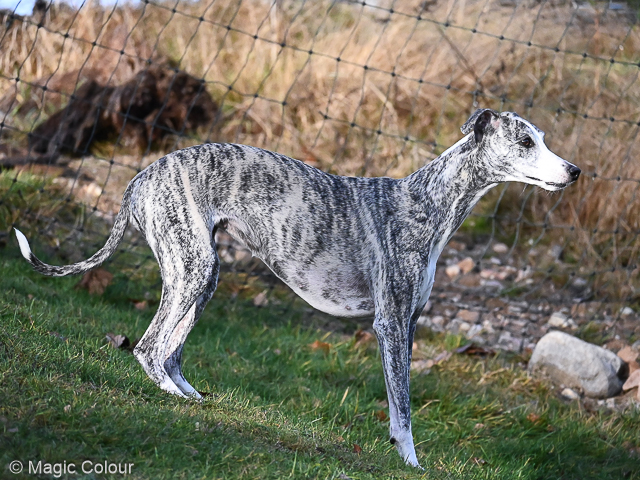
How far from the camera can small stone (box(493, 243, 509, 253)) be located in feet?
Answer: 25.9

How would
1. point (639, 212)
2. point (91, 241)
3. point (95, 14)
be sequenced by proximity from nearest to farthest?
point (91, 241)
point (639, 212)
point (95, 14)

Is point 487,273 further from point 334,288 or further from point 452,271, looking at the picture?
point 334,288

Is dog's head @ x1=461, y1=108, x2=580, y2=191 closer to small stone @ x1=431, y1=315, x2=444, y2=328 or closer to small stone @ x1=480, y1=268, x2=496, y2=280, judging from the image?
small stone @ x1=431, y1=315, x2=444, y2=328

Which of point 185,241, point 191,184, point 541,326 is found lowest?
point 541,326

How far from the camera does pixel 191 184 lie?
12.8ft

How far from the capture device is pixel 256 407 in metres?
4.08

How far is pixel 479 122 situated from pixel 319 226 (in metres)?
0.99

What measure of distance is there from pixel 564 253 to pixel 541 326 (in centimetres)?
123

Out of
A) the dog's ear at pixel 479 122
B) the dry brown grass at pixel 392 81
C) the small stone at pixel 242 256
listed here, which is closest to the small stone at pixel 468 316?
the dry brown grass at pixel 392 81

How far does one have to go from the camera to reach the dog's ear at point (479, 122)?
4.00 metres

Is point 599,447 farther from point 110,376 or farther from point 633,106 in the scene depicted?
point 633,106

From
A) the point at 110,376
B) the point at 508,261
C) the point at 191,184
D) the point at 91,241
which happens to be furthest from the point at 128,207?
the point at 508,261

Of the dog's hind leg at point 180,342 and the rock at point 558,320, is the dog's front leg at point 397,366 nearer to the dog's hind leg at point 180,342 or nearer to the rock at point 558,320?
the dog's hind leg at point 180,342

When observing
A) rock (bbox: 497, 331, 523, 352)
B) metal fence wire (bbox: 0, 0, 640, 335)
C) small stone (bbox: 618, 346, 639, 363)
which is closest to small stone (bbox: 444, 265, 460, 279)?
metal fence wire (bbox: 0, 0, 640, 335)
